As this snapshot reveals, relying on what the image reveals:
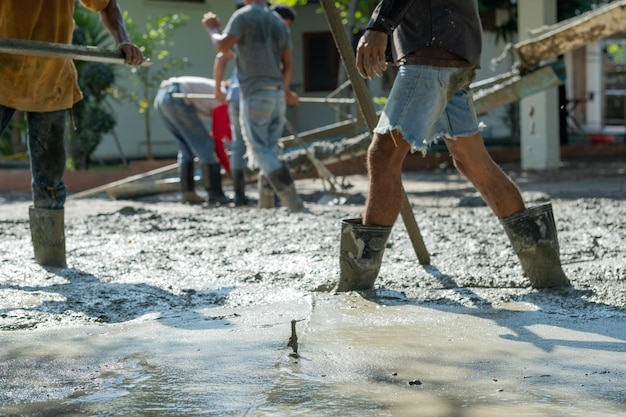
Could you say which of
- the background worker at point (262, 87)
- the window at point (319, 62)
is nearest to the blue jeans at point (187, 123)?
the background worker at point (262, 87)

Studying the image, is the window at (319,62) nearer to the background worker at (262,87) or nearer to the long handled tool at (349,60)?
the background worker at (262,87)

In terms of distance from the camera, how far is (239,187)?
1091 centimetres

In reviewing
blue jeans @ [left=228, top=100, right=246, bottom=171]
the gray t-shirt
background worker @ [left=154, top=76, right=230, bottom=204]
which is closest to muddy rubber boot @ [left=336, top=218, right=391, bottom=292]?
the gray t-shirt

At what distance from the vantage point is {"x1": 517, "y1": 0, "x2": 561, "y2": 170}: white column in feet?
48.7

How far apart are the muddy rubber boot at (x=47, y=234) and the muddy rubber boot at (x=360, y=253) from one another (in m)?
1.80

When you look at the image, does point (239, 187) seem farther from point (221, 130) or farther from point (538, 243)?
point (538, 243)

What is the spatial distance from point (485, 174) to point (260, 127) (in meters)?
5.17

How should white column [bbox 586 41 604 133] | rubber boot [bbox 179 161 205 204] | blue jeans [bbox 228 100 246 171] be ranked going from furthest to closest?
white column [bbox 586 41 604 133] < rubber boot [bbox 179 161 205 204] < blue jeans [bbox 228 100 246 171]

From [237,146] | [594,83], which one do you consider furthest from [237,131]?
[594,83]

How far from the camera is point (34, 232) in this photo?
579 centimetres

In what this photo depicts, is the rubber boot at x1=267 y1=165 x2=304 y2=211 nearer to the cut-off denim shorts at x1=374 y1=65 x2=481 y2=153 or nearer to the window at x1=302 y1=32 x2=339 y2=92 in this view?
the cut-off denim shorts at x1=374 y1=65 x2=481 y2=153

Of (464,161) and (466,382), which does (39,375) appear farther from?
(464,161)

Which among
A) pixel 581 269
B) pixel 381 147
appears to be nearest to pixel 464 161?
pixel 381 147

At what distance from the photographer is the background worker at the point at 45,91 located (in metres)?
5.40
